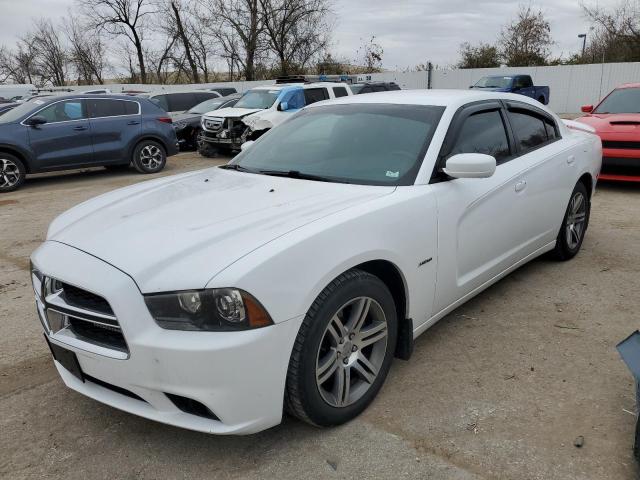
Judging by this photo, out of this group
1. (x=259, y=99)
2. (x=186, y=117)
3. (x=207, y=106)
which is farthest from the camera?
(x=207, y=106)

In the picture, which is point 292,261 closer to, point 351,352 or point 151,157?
point 351,352

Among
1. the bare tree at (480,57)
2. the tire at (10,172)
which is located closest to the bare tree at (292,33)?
the bare tree at (480,57)

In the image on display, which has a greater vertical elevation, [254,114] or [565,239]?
[254,114]

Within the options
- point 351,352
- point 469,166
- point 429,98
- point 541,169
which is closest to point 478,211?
point 469,166

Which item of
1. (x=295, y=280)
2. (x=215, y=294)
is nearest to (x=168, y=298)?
(x=215, y=294)

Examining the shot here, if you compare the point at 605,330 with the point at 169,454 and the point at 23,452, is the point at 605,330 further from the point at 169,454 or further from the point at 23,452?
the point at 23,452

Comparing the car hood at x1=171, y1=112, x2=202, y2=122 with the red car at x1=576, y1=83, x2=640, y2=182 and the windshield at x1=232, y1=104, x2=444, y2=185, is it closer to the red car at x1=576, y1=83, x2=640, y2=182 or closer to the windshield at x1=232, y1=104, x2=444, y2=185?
the red car at x1=576, y1=83, x2=640, y2=182

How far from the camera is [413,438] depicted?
2.54m

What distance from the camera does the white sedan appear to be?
7.06 feet

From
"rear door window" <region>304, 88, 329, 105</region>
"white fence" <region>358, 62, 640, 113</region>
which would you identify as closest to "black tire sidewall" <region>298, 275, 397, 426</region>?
"rear door window" <region>304, 88, 329, 105</region>

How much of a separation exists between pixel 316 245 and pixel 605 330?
238cm

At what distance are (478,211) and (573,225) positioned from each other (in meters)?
2.04

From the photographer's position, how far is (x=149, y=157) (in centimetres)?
1156

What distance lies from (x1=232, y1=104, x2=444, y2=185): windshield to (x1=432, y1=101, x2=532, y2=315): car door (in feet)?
0.64
